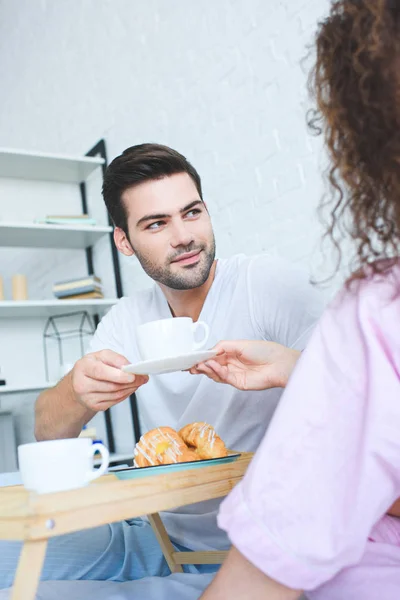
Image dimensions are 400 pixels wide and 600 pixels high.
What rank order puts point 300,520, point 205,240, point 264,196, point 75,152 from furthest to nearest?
1. point 75,152
2. point 264,196
3. point 205,240
4. point 300,520

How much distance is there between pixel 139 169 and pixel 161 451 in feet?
2.98

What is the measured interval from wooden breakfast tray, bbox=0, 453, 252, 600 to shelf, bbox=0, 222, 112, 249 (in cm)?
230

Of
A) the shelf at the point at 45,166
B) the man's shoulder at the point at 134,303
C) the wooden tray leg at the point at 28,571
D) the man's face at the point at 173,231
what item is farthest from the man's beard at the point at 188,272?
the shelf at the point at 45,166

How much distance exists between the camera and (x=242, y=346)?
1.01 metres

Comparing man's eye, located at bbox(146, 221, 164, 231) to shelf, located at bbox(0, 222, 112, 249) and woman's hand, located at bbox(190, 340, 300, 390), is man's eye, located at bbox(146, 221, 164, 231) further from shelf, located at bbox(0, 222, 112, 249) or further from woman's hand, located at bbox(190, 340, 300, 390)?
shelf, located at bbox(0, 222, 112, 249)

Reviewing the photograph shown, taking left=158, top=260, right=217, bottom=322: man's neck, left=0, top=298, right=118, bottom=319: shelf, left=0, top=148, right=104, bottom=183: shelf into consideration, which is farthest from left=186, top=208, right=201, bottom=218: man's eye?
left=0, top=148, right=104, bottom=183: shelf

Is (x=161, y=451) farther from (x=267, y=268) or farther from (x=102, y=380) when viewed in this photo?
(x=267, y=268)

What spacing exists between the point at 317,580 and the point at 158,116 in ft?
8.45

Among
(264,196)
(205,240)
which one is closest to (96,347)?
(205,240)

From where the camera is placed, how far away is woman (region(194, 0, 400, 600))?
520mm

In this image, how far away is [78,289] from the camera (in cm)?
308

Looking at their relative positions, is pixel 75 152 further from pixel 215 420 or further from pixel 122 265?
pixel 215 420

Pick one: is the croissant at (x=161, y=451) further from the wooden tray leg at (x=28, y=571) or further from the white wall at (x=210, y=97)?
the white wall at (x=210, y=97)

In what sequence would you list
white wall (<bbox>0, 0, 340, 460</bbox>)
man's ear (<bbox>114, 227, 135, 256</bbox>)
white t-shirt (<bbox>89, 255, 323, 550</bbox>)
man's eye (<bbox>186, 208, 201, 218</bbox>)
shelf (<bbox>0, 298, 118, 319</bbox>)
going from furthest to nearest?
shelf (<bbox>0, 298, 118, 319</bbox>) < white wall (<bbox>0, 0, 340, 460</bbox>) < man's ear (<bbox>114, 227, 135, 256</bbox>) < man's eye (<bbox>186, 208, 201, 218</bbox>) < white t-shirt (<bbox>89, 255, 323, 550</bbox>)
